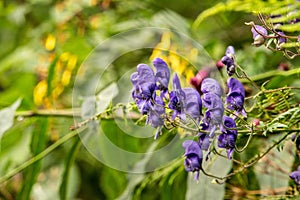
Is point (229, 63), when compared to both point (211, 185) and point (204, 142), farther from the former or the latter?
point (211, 185)

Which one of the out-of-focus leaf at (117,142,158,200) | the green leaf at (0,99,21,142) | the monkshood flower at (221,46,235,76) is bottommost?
the out-of-focus leaf at (117,142,158,200)

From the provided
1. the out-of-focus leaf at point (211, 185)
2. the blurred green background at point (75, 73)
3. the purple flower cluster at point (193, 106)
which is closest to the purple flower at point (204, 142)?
the purple flower cluster at point (193, 106)

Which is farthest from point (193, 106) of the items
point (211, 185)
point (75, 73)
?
point (75, 73)

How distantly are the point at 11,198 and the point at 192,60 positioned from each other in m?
0.76

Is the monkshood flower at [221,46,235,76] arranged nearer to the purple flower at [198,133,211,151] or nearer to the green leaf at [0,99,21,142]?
the purple flower at [198,133,211,151]

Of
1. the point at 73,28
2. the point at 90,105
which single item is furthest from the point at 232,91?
the point at 73,28

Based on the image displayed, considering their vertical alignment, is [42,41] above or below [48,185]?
above

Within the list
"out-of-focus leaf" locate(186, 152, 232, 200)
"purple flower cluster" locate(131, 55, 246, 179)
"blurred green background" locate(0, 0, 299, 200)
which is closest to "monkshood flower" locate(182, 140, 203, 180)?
"purple flower cluster" locate(131, 55, 246, 179)

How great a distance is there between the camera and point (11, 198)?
1708mm

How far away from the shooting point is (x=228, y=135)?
2.10 feet

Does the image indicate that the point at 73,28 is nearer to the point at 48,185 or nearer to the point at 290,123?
the point at 48,185

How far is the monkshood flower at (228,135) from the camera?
2.09ft

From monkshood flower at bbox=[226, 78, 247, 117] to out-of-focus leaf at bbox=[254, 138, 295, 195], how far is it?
0.26 metres

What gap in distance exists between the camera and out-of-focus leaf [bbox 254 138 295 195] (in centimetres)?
91
